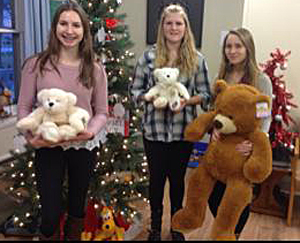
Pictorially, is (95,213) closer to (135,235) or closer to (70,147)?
(135,235)

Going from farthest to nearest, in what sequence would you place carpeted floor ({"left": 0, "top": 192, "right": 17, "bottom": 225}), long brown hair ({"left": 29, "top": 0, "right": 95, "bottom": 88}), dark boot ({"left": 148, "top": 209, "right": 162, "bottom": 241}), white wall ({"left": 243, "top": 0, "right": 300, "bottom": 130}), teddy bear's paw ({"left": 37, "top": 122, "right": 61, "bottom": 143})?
white wall ({"left": 243, "top": 0, "right": 300, "bottom": 130}) → carpeted floor ({"left": 0, "top": 192, "right": 17, "bottom": 225}) → dark boot ({"left": 148, "top": 209, "right": 162, "bottom": 241}) → long brown hair ({"left": 29, "top": 0, "right": 95, "bottom": 88}) → teddy bear's paw ({"left": 37, "top": 122, "right": 61, "bottom": 143})

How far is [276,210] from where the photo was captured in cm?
268

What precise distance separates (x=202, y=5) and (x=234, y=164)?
2.57 metres

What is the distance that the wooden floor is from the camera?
7.60 ft

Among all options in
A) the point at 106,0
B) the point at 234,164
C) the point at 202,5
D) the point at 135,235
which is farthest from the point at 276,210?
the point at 202,5

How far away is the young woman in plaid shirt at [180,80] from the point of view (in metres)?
1.79

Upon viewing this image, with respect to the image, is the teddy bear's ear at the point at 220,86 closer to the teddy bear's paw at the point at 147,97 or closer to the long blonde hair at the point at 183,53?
the long blonde hair at the point at 183,53

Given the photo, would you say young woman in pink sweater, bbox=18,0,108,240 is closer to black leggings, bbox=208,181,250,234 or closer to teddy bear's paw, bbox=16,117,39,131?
teddy bear's paw, bbox=16,117,39,131

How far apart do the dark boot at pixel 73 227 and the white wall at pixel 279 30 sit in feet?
7.28

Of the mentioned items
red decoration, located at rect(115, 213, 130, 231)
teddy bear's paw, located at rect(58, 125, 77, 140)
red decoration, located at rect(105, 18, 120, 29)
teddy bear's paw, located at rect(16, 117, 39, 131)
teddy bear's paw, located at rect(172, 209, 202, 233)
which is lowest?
red decoration, located at rect(115, 213, 130, 231)

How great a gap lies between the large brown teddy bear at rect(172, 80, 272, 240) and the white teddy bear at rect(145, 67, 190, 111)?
0.16m

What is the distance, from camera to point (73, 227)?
5.88ft

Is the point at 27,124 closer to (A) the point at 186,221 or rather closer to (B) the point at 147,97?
(B) the point at 147,97

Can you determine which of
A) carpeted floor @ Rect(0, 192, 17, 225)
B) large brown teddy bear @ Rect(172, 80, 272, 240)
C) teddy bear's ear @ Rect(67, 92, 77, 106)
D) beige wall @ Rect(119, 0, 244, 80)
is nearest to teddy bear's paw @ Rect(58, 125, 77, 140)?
teddy bear's ear @ Rect(67, 92, 77, 106)
